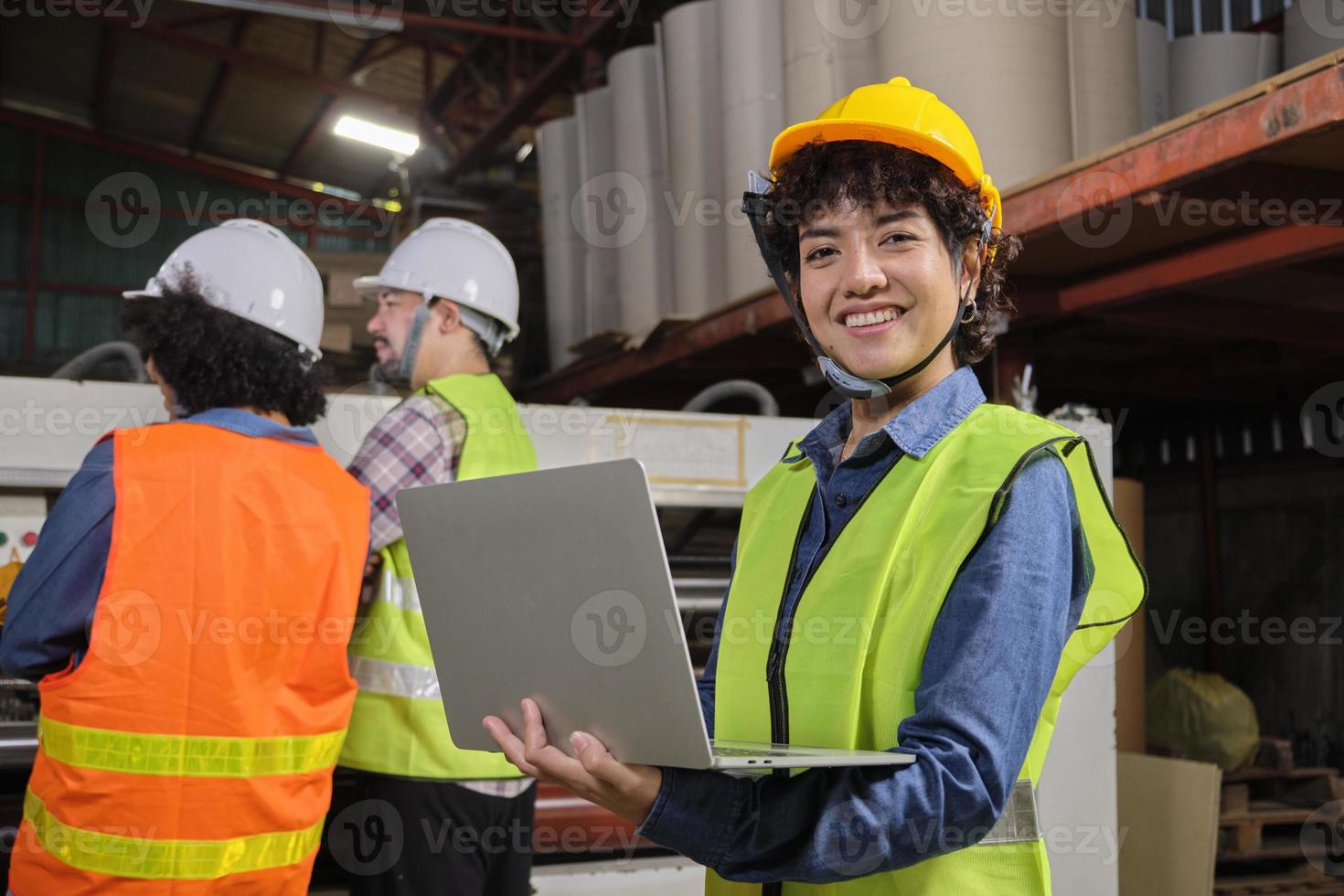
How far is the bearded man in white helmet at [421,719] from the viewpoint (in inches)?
95.3

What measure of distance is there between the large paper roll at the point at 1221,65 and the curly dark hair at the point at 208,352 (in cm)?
409

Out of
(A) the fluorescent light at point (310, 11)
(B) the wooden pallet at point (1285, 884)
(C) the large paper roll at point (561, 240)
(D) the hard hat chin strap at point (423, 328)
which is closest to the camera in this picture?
(D) the hard hat chin strap at point (423, 328)

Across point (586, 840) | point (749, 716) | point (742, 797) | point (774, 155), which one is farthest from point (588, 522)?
point (586, 840)

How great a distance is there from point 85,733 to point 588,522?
4.07ft

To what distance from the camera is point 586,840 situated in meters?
3.14

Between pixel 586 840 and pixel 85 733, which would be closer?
pixel 85 733

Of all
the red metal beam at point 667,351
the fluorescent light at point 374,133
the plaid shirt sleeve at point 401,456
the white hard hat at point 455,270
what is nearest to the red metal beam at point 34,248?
the fluorescent light at point 374,133

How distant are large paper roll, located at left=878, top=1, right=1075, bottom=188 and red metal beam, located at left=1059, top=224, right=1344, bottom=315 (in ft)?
1.37

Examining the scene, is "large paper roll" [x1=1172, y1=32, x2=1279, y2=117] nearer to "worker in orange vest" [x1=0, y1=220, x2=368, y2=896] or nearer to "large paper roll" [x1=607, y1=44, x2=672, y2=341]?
"large paper roll" [x1=607, y1=44, x2=672, y2=341]

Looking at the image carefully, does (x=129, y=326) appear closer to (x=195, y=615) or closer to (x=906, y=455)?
A: (x=195, y=615)

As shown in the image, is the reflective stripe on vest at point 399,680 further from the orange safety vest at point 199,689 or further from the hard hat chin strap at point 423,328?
the hard hat chin strap at point 423,328

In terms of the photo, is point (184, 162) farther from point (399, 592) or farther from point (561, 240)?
point (399, 592)

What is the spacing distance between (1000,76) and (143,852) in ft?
9.80

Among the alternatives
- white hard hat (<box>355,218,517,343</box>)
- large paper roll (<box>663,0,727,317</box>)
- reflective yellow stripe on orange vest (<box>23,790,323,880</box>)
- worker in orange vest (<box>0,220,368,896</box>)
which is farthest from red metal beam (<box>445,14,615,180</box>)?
reflective yellow stripe on orange vest (<box>23,790,323,880</box>)
